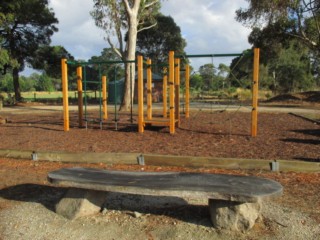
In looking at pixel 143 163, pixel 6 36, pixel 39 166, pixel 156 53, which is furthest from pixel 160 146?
pixel 156 53

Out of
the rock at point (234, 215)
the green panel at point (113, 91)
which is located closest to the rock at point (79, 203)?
the rock at point (234, 215)

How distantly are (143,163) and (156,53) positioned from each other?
148 ft

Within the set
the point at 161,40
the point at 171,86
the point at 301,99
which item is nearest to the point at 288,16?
the point at 301,99

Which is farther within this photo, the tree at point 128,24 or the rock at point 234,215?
the tree at point 128,24

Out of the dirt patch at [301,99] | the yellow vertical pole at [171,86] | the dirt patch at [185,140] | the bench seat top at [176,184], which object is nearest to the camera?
the bench seat top at [176,184]

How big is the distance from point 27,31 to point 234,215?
108 feet

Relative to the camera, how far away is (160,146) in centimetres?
830

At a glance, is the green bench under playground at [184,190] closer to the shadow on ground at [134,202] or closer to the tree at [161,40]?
the shadow on ground at [134,202]

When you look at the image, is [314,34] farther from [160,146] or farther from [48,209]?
[48,209]

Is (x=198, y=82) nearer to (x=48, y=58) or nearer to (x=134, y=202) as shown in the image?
(x=134, y=202)

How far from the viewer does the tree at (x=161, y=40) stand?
161 feet

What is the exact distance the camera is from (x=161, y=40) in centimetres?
4978

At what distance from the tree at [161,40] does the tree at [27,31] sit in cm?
1803

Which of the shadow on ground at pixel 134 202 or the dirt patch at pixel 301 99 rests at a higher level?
the dirt patch at pixel 301 99
